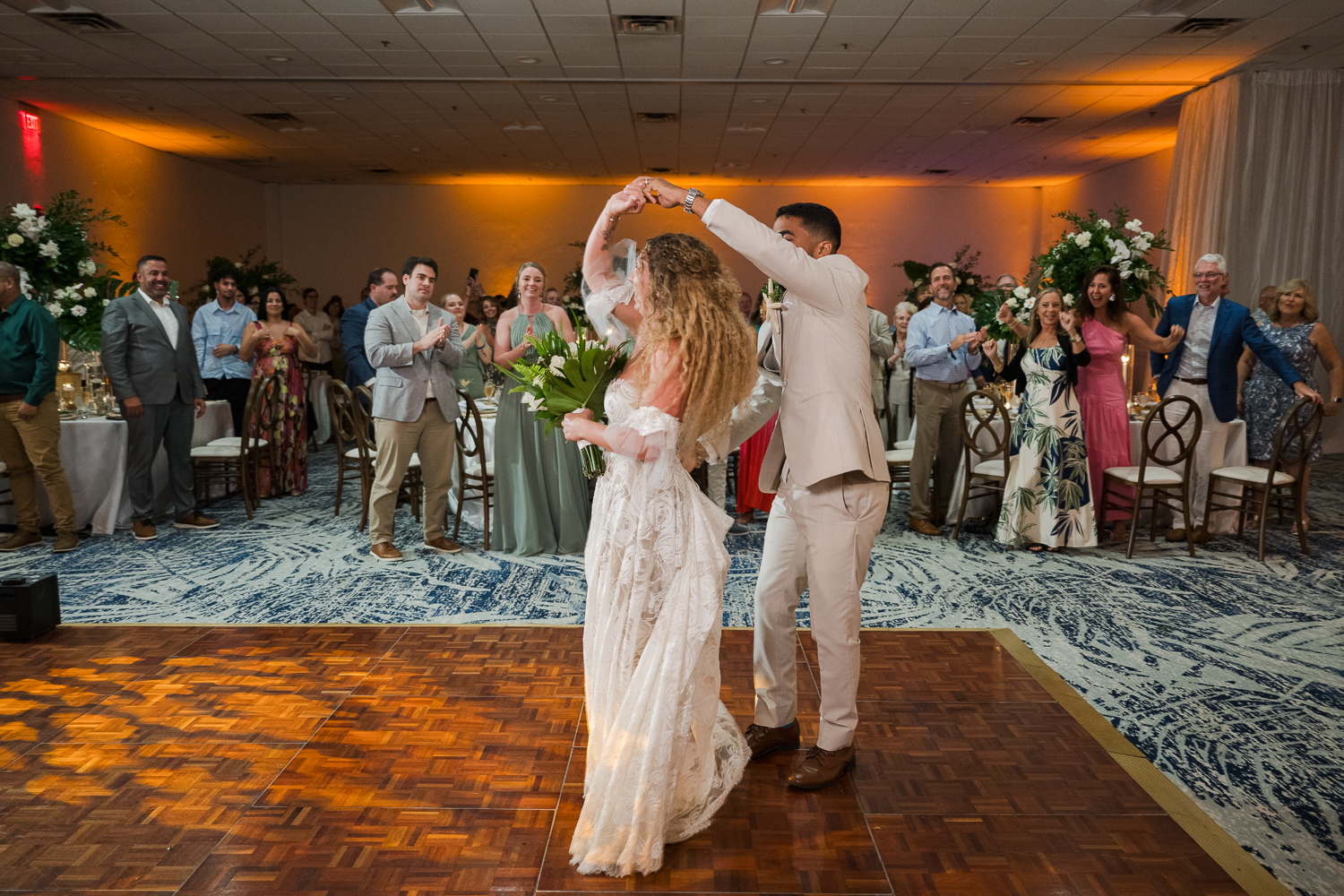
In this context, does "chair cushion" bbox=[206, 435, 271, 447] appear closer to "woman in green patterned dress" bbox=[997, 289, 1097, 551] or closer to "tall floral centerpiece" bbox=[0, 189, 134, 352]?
"tall floral centerpiece" bbox=[0, 189, 134, 352]

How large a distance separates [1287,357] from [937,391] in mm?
2662

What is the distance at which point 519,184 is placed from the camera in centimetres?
1658

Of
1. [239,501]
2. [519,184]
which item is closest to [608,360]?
[239,501]

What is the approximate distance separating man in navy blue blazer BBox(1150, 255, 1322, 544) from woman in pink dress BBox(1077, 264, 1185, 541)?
141 millimetres

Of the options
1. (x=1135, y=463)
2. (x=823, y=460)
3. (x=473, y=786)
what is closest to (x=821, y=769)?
(x=823, y=460)

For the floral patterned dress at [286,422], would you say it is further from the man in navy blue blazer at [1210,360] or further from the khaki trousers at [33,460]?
the man in navy blue blazer at [1210,360]

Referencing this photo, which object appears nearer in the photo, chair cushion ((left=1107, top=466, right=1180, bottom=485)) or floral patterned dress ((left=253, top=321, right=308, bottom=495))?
chair cushion ((left=1107, top=466, right=1180, bottom=485))

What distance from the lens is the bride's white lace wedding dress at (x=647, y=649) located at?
2264 millimetres

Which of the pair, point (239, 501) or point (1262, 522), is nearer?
point (1262, 522)

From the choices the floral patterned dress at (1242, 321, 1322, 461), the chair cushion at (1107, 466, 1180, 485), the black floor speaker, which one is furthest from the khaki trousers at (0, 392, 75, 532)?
the floral patterned dress at (1242, 321, 1322, 461)

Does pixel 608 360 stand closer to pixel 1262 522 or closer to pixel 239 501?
pixel 1262 522

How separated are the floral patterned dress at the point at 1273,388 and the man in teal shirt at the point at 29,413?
8256mm

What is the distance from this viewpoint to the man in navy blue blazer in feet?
19.8

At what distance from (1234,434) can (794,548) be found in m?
5.02
